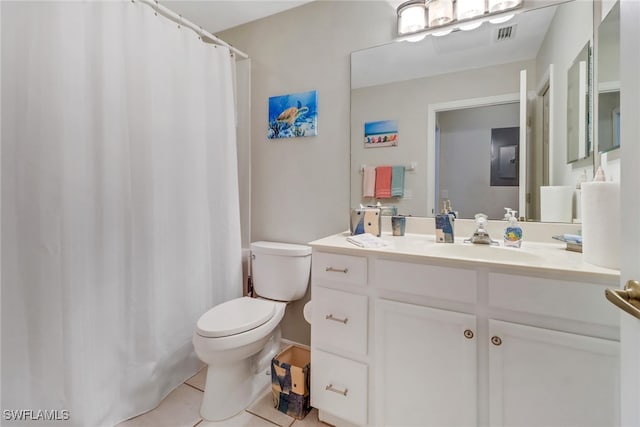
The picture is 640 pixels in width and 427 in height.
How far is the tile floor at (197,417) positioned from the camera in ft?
4.62

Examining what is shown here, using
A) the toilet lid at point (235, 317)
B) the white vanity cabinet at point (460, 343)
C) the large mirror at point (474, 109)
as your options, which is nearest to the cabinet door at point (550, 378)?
the white vanity cabinet at point (460, 343)

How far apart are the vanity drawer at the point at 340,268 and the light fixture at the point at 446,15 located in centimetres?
124

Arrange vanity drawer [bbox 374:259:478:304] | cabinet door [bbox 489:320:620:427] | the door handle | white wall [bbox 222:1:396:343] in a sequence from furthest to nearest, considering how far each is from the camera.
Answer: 1. white wall [bbox 222:1:396:343]
2. vanity drawer [bbox 374:259:478:304]
3. cabinet door [bbox 489:320:620:427]
4. the door handle

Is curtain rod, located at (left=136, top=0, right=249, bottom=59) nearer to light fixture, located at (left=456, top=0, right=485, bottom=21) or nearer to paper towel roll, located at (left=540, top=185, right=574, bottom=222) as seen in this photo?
light fixture, located at (left=456, top=0, right=485, bottom=21)

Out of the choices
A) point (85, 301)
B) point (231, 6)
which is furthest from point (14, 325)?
point (231, 6)

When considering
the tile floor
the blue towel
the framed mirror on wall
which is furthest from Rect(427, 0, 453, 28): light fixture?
the tile floor

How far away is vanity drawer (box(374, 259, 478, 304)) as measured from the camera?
1061 millimetres

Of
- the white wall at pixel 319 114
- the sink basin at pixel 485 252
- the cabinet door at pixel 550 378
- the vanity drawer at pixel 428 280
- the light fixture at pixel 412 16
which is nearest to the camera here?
the cabinet door at pixel 550 378

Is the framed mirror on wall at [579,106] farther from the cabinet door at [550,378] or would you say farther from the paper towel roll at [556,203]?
the cabinet door at [550,378]

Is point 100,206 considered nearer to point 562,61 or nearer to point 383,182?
point 383,182

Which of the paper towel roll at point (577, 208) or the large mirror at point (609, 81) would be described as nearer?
the large mirror at point (609, 81)

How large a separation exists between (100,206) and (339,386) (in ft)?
4.33

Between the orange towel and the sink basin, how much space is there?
0.45 meters

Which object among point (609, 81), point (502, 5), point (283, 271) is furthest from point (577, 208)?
point (283, 271)
